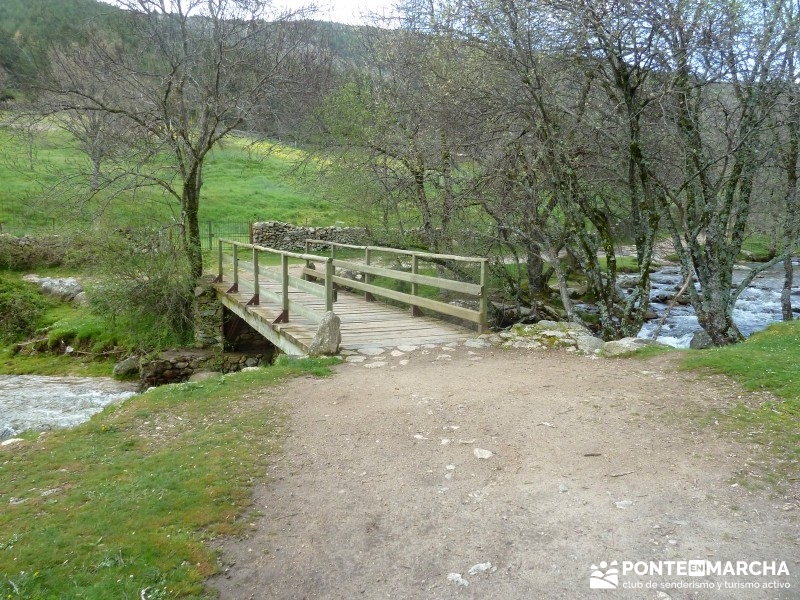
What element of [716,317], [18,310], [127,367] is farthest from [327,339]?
[18,310]

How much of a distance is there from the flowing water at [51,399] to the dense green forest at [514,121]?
3456 mm

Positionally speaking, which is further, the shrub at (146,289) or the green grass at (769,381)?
the shrub at (146,289)

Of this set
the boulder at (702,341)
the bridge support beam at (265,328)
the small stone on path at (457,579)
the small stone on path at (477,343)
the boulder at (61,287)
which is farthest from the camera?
the boulder at (61,287)

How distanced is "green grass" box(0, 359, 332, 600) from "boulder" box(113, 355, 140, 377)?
7.03m

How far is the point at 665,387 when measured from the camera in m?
6.66

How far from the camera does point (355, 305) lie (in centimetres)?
1249

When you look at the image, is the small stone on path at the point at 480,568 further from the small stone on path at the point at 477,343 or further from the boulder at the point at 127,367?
the boulder at the point at 127,367

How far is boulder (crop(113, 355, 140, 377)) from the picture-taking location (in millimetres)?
13391

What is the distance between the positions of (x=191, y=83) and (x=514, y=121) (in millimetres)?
8409

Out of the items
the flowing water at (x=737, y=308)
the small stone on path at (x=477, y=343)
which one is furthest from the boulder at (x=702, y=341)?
the small stone on path at (x=477, y=343)

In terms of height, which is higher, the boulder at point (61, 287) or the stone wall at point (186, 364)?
the boulder at point (61, 287)

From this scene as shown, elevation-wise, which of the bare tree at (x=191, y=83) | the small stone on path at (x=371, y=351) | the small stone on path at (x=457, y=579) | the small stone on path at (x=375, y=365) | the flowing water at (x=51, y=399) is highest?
the bare tree at (x=191, y=83)

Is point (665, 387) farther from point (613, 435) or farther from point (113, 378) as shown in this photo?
point (113, 378)

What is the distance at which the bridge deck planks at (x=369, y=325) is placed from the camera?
937 centimetres
